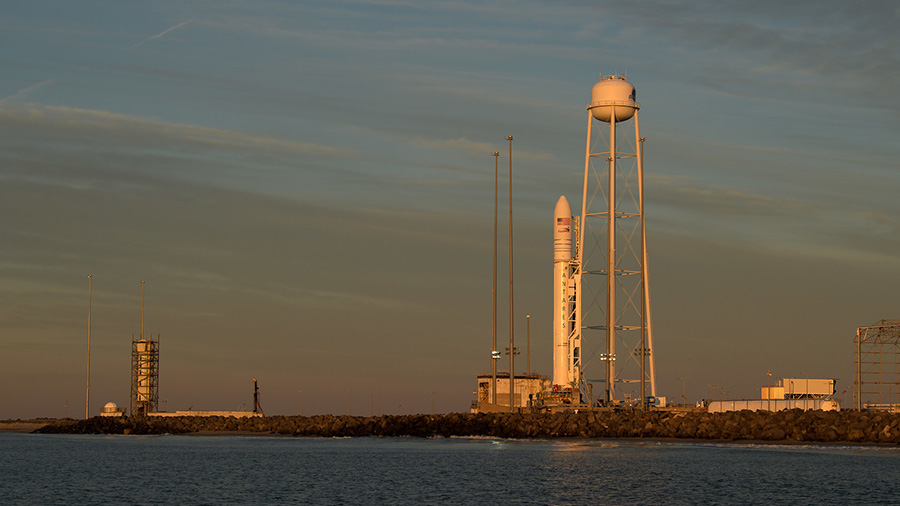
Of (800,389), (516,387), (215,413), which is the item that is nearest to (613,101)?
(800,389)

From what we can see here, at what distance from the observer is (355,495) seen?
51281 millimetres

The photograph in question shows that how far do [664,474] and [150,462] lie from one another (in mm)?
35487

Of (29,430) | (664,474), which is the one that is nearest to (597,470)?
(664,474)

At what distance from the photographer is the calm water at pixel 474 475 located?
4931 cm

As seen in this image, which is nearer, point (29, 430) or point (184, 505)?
point (184, 505)

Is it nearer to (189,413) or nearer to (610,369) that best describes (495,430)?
(610,369)

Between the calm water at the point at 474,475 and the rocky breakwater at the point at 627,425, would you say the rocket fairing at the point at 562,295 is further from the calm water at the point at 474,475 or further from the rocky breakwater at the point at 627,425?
the calm water at the point at 474,475

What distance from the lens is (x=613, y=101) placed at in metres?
99.1

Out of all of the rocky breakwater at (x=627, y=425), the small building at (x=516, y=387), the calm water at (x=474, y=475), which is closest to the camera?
the calm water at (x=474, y=475)

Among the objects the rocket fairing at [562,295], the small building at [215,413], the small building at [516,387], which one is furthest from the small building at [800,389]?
the small building at [215,413]

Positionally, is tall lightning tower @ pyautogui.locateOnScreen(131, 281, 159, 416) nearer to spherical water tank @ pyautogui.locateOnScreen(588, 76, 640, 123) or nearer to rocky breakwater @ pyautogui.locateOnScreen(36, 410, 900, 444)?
rocky breakwater @ pyautogui.locateOnScreen(36, 410, 900, 444)

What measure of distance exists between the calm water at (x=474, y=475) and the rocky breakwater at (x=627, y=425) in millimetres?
3442

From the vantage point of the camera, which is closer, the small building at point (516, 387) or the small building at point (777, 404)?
the small building at point (777, 404)

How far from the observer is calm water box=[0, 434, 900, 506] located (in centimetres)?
4931
